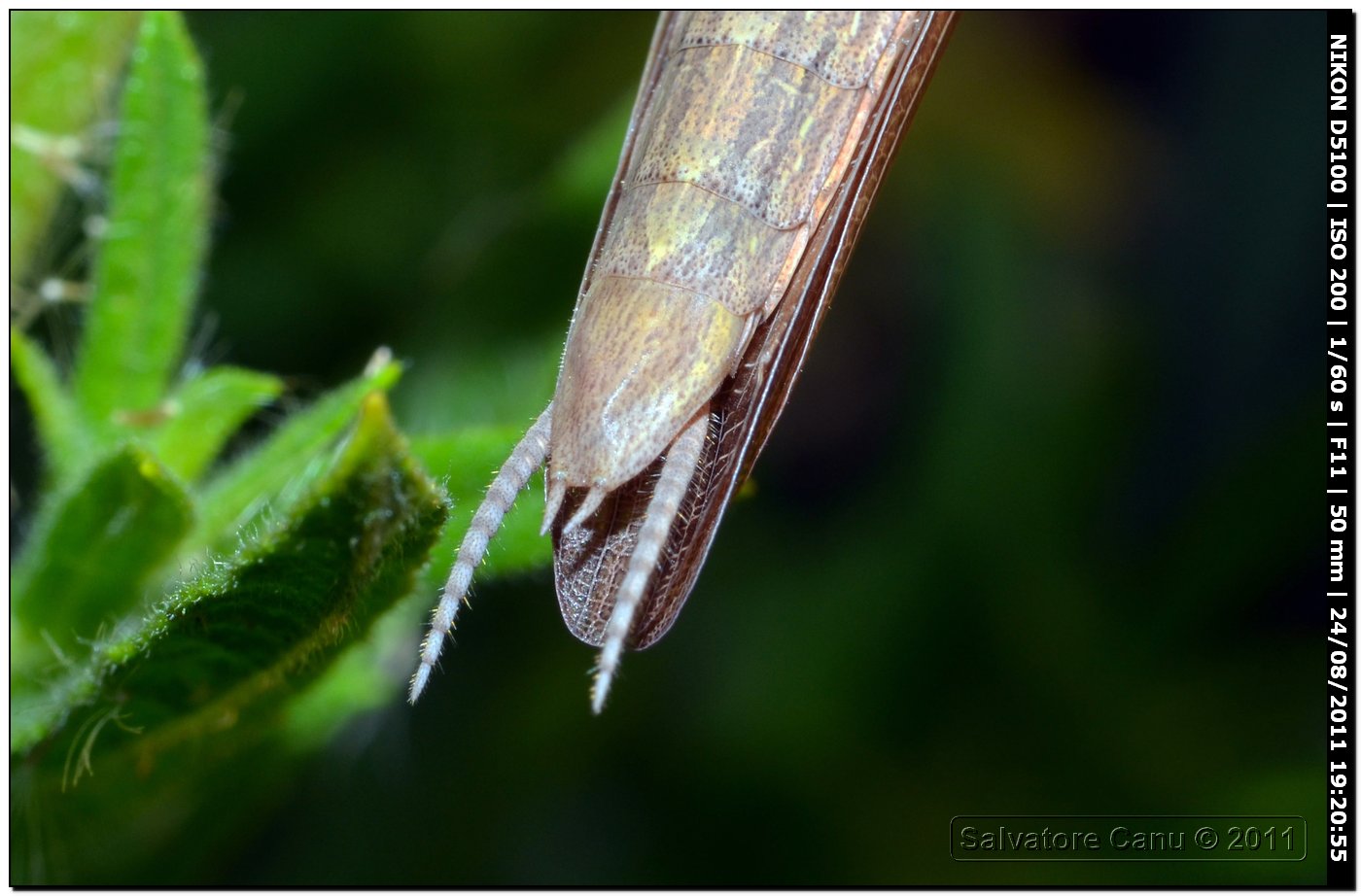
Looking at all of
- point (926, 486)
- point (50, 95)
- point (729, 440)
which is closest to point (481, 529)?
point (729, 440)

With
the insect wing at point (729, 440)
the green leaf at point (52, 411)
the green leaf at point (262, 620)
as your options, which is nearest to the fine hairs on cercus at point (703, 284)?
the insect wing at point (729, 440)

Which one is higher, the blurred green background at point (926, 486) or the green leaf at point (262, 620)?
the green leaf at point (262, 620)

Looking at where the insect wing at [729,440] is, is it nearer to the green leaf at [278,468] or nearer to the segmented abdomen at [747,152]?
the segmented abdomen at [747,152]

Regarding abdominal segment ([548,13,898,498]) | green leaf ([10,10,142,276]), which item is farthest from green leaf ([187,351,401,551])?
green leaf ([10,10,142,276])

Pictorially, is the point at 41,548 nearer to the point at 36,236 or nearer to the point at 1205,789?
the point at 36,236

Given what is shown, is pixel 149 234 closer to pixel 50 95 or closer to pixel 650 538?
pixel 50 95

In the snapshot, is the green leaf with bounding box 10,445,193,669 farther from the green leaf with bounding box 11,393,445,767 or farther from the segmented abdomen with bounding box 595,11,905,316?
the segmented abdomen with bounding box 595,11,905,316
